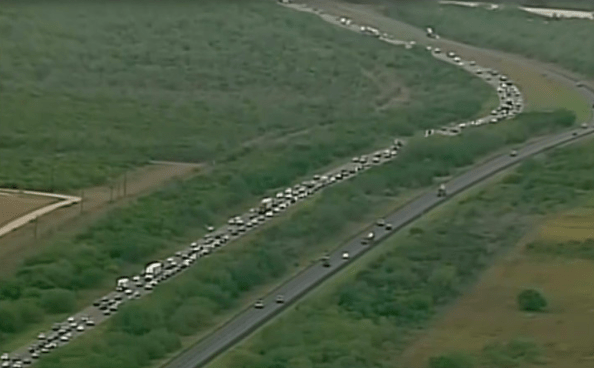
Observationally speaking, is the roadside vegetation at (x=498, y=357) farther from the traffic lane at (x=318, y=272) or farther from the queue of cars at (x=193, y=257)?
the queue of cars at (x=193, y=257)

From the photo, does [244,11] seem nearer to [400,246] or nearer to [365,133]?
[365,133]

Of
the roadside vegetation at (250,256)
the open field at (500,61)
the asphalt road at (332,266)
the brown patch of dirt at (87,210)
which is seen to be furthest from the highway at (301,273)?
the open field at (500,61)

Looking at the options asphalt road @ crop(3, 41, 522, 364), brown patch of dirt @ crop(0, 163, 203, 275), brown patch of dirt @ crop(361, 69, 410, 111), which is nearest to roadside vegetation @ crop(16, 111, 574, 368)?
asphalt road @ crop(3, 41, 522, 364)

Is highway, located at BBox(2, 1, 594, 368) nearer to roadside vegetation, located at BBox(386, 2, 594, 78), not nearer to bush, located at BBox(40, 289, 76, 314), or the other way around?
bush, located at BBox(40, 289, 76, 314)

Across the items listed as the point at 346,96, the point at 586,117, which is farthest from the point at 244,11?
the point at 586,117

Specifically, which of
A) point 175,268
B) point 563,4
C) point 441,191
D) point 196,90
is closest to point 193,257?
point 175,268
